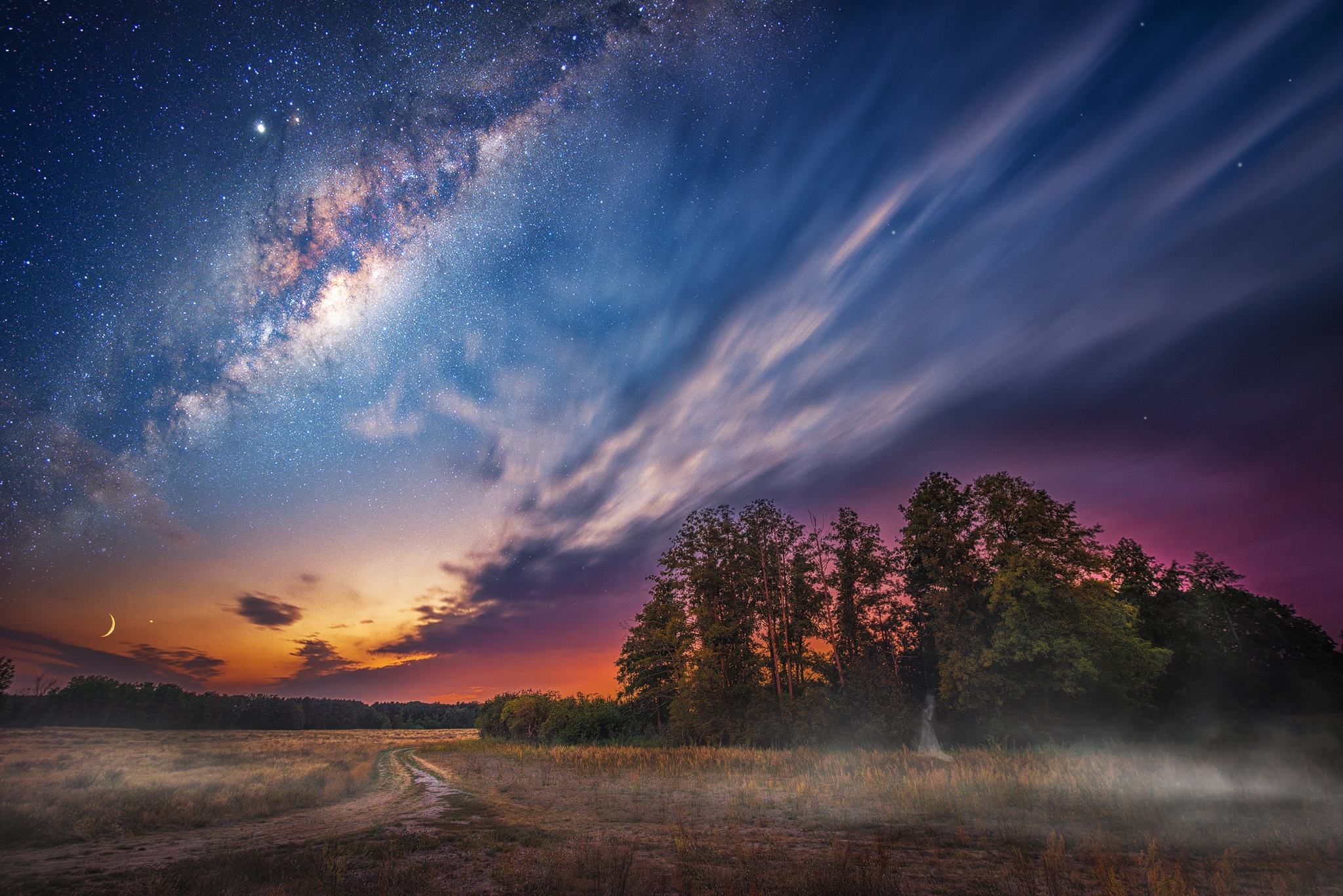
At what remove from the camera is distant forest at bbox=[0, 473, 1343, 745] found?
29.8 m

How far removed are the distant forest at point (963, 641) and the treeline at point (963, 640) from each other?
0.13 m

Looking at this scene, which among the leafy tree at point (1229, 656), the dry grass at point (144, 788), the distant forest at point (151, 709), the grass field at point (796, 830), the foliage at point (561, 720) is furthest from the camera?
the distant forest at point (151, 709)

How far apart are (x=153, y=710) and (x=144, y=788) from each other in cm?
14727

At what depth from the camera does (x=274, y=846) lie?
11.3 m

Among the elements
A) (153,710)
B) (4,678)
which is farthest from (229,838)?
(153,710)

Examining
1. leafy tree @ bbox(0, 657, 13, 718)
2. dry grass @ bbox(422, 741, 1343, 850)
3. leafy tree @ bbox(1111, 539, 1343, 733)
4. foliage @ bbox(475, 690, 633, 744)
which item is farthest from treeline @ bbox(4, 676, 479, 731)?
leafy tree @ bbox(1111, 539, 1343, 733)

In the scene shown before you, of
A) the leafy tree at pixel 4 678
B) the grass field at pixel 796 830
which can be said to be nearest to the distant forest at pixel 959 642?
the grass field at pixel 796 830

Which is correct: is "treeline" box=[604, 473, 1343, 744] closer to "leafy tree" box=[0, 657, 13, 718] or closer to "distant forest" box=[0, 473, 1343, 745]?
"distant forest" box=[0, 473, 1343, 745]

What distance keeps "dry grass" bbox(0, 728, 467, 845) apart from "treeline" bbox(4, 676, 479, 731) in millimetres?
94058

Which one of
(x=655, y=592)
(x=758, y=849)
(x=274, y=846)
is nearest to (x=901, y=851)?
(x=758, y=849)

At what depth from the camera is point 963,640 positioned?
104 ft

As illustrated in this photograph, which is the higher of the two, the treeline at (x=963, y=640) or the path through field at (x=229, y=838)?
the treeline at (x=963, y=640)

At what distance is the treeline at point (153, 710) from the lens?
109 metres

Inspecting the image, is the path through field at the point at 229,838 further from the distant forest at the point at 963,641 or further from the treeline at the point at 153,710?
the treeline at the point at 153,710
